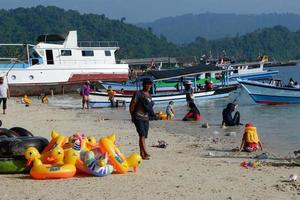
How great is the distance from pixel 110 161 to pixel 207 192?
1.84 m

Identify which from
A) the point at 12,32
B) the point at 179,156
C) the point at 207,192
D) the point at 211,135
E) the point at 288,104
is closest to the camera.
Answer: the point at 207,192

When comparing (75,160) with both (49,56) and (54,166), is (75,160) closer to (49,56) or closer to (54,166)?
(54,166)

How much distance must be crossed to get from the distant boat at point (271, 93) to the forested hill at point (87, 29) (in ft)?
431

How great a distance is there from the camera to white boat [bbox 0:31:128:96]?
3931cm

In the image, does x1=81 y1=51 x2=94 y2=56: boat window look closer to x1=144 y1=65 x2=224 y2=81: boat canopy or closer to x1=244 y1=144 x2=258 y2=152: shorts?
x1=144 y1=65 x2=224 y2=81: boat canopy

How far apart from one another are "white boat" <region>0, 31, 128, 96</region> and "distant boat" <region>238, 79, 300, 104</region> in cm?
1611

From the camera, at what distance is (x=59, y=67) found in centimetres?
4072

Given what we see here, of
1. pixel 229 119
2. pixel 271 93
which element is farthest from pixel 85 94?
pixel 229 119

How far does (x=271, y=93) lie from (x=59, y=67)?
17.6 metres

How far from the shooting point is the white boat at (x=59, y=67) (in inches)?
1548

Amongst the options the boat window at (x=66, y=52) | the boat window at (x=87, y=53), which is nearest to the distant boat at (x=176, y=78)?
the boat window at (x=87, y=53)

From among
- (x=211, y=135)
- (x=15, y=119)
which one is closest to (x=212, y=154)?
(x=211, y=135)

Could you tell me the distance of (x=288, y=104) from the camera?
28.5 meters

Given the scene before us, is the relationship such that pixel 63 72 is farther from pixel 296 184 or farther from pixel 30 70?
pixel 296 184
